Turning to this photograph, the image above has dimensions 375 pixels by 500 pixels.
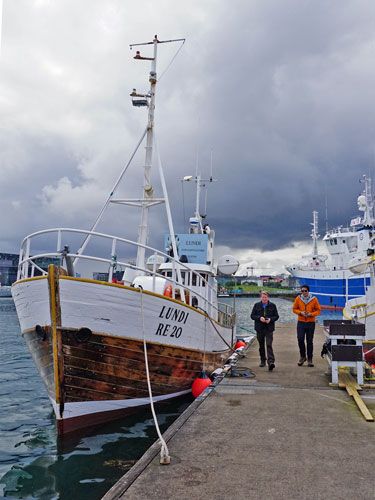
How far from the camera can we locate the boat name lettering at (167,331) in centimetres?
800

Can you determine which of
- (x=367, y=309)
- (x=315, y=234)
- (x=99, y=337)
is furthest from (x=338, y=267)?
(x=99, y=337)

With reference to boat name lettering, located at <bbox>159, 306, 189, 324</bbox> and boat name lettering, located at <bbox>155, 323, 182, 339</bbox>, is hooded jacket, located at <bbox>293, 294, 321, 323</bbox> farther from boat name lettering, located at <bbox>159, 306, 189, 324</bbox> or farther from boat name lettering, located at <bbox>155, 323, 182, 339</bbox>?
boat name lettering, located at <bbox>155, 323, 182, 339</bbox>

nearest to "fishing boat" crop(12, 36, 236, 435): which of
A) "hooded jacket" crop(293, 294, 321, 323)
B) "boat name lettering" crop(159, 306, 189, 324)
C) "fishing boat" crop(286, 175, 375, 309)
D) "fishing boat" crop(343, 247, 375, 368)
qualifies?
"boat name lettering" crop(159, 306, 189, 324)

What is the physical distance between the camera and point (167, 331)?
324 inches

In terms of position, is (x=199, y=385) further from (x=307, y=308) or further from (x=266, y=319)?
(x=307, y=308)

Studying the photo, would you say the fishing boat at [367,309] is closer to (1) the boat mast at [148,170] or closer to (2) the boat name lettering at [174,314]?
(2) the boat name lettering at [174,314]

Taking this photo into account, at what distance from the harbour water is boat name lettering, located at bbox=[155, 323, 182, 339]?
1.75 meters

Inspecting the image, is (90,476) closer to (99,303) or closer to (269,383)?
(99,303)

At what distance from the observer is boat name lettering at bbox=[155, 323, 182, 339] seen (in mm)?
8000

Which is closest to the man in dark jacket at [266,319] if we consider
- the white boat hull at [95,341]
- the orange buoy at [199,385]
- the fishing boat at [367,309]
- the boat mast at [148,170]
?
the orange buoy at [199,385]

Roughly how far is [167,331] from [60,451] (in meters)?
2.87

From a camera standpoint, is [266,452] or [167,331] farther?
[167,331]

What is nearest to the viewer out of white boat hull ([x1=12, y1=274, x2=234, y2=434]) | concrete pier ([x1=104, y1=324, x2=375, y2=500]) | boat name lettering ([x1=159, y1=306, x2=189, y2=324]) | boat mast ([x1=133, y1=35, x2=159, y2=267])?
concrete pier ([x1=104, y1=324, x2=375, y2=500])

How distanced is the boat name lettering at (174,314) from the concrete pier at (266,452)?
179cm
